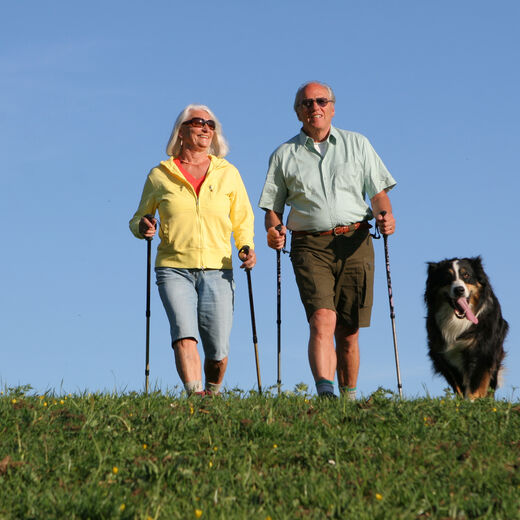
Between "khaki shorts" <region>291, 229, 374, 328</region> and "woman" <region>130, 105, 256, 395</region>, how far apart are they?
598 millimetres

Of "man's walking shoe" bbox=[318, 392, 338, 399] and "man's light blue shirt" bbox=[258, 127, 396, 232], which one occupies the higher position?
"man's light blue shirt" bbox=[258, 127, 396, 232]

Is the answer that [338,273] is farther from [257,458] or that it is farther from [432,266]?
→ [257,458]

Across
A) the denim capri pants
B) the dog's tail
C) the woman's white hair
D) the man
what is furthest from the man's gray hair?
the dog's tail

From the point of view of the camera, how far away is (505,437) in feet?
21.7

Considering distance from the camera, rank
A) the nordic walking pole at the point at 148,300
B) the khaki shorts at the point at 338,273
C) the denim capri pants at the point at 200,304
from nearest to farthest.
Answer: the denim capri pants at the point at 200,304
the khaki shorts at the point at 338,273
the nordic walking pole at the point at 148,300

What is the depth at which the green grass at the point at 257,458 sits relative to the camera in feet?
17.0

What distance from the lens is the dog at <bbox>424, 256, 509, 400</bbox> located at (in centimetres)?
1006

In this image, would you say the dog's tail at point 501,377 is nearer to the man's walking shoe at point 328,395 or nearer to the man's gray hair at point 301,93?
the man's walking shoe at point 328,395

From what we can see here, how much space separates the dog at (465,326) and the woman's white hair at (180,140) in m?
3.20

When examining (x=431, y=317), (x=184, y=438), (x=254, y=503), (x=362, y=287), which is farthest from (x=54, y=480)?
(x=431, y=317)

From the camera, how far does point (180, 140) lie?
29.6ft

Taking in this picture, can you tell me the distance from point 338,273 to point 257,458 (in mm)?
3164

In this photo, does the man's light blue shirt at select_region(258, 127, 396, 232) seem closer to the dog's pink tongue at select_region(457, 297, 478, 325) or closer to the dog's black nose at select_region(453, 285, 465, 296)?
the dog's black nose at select_region(453, 285, 465, 296)

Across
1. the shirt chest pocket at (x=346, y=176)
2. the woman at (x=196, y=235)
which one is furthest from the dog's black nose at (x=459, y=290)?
the woman at (x=196, y=235)
